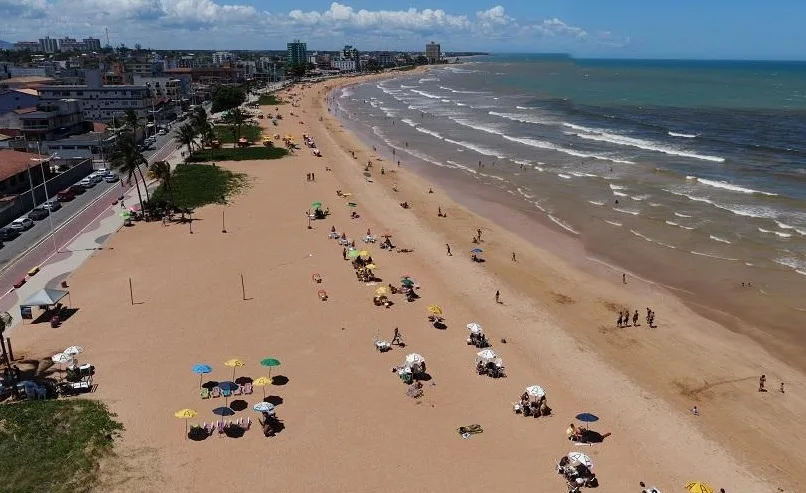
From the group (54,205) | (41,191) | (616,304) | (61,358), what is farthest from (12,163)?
(616,304)

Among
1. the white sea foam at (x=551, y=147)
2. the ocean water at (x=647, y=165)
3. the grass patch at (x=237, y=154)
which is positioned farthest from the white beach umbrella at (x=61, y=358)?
the white sea foam at (x=551, y=147)

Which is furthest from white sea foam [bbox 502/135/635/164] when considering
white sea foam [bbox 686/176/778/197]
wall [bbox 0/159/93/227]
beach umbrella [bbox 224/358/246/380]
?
beach umbrella [bbox 224/358/246/380]

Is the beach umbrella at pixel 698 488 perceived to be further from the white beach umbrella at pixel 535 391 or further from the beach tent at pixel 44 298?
the beach tent at pixel 44 298

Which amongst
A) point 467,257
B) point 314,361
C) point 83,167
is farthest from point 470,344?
point 83,167

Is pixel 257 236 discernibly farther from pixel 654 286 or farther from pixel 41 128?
pixel 41 128

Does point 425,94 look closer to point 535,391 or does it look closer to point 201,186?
point 201,186

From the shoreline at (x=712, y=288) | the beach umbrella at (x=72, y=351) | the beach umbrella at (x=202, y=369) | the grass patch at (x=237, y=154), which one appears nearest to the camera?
the beach umbrella at (x=202, y=369)
